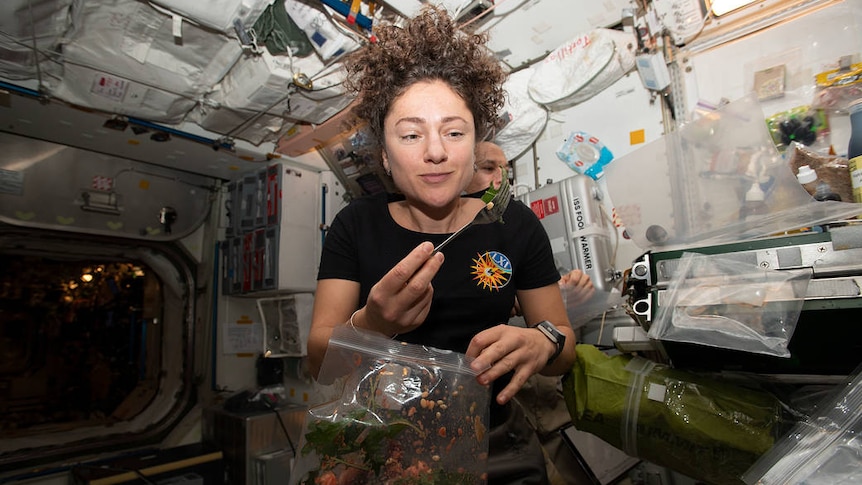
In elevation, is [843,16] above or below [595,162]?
above

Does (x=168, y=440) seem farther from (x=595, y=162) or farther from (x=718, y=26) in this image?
(x=718, y=26)

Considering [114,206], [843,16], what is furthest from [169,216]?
[843,16]

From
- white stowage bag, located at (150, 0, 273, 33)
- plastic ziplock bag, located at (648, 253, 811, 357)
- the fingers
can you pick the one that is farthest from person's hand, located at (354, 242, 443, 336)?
white stowage bag, located at (150, 0, 273, 33)

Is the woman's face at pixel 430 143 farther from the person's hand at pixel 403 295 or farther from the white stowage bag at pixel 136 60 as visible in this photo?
the white stowage bag at pixel 136 60

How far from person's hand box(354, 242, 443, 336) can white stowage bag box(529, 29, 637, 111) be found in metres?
2.14

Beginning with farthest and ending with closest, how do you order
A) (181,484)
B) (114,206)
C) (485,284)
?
(114,206) → (181,484) → (485,284)

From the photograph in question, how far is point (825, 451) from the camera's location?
0.64 meters

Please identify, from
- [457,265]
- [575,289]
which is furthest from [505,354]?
[575,289]

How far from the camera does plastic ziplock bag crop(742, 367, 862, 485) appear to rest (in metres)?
0.60

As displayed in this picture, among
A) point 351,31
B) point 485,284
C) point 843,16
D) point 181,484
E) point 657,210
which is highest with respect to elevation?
point 351,31

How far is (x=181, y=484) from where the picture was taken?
275 centimetres

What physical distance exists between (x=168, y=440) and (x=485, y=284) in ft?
11.9

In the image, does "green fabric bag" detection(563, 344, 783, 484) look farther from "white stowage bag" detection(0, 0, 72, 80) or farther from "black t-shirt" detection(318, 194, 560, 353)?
"white stowage bag" detection(0, 0, 72, 80)

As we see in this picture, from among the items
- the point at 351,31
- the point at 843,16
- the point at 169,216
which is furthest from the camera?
the point at 169,216
